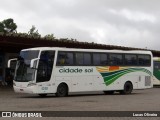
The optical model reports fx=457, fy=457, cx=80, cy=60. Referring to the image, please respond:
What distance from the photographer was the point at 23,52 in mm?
25797

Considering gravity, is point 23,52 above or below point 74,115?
above

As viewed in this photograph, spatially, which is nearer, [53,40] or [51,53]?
[51,53]

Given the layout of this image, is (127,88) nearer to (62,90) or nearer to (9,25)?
(62,90)

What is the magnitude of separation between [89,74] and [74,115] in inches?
497

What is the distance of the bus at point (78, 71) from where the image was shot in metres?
24.9

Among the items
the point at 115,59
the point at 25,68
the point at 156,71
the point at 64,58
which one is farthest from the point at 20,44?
the point at 156,71

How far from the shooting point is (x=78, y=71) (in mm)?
26859

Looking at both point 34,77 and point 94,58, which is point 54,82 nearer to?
point 34,77

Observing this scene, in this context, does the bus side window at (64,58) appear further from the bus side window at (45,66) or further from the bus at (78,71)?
the bus side window at (45,66)

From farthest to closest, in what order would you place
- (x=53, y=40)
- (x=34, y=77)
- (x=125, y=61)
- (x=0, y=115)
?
(x=53, y=40) → (x=125, y=61) → (x=34, y=77) → (x=0, y=115)

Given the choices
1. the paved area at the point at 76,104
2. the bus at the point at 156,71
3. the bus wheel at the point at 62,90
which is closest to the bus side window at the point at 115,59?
the bus wheel at the point at 62,90

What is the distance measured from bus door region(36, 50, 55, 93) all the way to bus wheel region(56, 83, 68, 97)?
2.67 feet

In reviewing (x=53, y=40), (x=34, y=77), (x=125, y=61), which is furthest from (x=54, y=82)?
(x=53, y=40)

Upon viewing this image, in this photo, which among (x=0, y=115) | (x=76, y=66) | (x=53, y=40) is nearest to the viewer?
(x=0, y=115)
